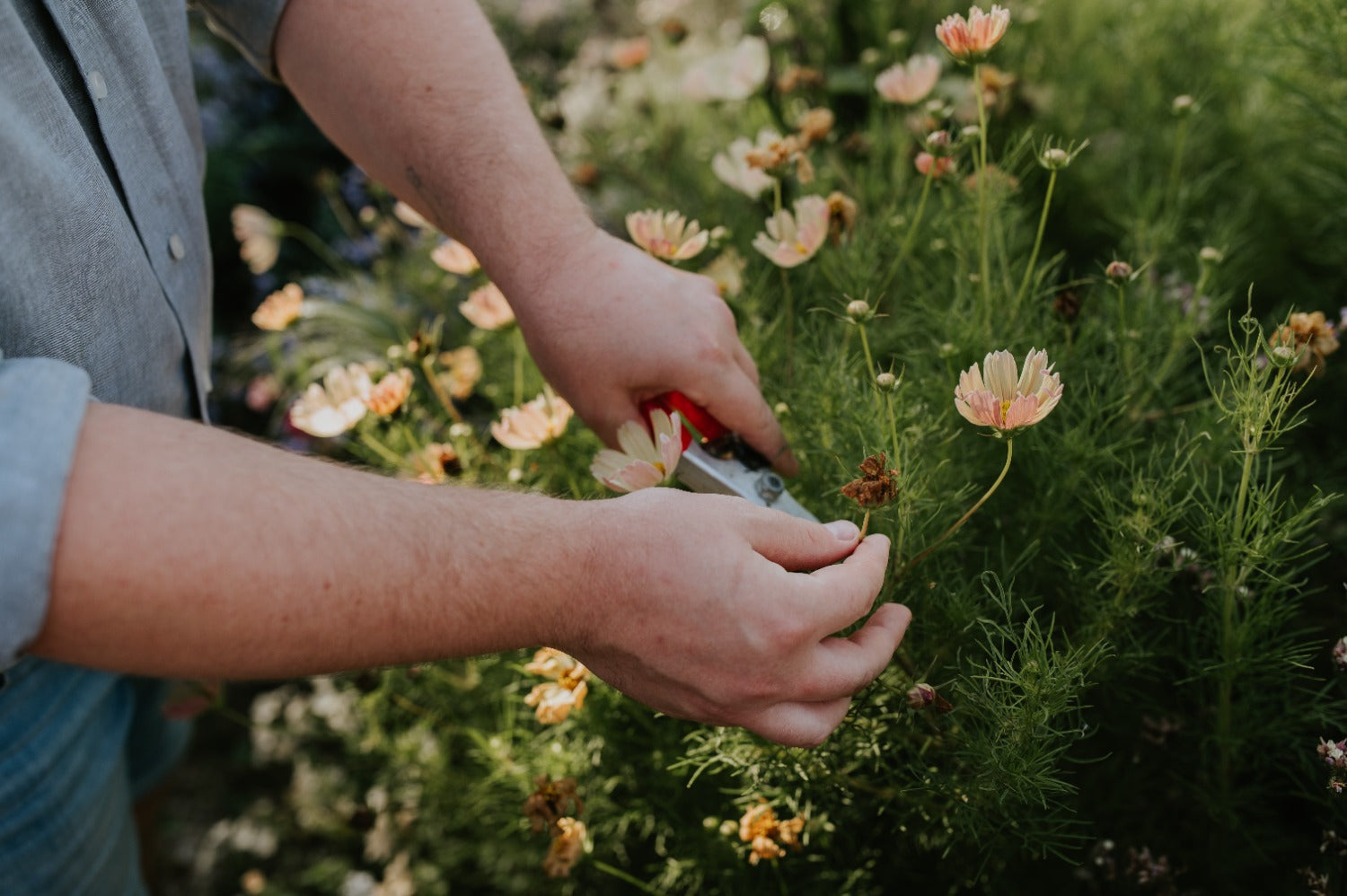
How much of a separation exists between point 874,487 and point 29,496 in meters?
0.61

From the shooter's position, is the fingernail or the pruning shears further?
the pruning shears

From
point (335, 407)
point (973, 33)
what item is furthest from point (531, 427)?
point (973, 33)

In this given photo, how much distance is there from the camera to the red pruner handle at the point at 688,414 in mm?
1015

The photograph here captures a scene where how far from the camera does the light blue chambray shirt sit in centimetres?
63

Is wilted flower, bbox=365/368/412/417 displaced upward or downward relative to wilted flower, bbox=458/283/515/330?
downward

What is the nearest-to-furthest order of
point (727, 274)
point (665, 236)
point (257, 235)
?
point (665, 236)
point (727, 274)
point (257, 235)

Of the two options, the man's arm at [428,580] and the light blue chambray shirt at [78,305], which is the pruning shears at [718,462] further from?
the light blue chambray shirt at [78,305]

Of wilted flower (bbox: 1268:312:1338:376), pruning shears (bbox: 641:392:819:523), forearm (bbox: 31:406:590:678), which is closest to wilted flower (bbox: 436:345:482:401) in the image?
pruning shears (bbox: 641:392:819:523)

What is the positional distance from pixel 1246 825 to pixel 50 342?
4.40 ft

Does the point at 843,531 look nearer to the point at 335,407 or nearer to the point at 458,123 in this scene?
the point at 458,123

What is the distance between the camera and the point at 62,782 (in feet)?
3.47

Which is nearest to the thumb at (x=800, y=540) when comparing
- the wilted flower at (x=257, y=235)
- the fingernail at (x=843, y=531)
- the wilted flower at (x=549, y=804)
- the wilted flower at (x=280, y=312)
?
the fingernail at (x=843, y=531)

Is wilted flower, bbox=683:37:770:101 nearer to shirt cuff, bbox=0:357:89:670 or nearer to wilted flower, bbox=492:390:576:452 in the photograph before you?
wilted flower, bbox=492:390:576:452

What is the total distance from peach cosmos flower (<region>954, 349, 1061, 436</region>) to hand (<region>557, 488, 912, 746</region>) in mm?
150
